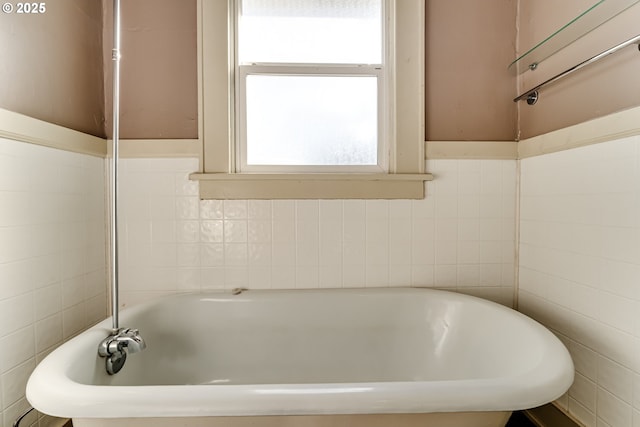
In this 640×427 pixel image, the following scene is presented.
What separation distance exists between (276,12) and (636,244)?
1.67 metres

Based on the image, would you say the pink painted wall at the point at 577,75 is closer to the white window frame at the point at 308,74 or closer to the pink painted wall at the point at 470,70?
the pink painted wall at the point at 470,70

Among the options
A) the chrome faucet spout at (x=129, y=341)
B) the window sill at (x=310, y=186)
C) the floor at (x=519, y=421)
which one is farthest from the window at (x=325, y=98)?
the floor at (x=519, y=421)

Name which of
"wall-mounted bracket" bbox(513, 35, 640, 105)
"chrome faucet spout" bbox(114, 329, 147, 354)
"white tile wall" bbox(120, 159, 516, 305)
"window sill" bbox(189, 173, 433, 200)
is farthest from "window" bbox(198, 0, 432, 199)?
"chrome faucet spout" bbox(114, 329, 147, 354)

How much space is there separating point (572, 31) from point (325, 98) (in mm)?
984

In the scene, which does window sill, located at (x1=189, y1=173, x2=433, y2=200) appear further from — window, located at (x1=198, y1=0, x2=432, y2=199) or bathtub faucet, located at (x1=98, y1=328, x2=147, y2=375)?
bathtub faucet, located at (x1=98, y1=328, x2=147, y2=375)

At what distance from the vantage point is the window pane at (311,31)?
156 centimetres

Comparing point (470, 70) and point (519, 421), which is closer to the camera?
point (519, 421)

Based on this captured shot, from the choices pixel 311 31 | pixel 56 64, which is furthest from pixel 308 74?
pixel 56 64

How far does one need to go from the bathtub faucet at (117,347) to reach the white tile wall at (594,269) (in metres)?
1.49

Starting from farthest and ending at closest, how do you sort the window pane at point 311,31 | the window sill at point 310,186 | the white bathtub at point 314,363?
the window pane at point 311,31, the window sill at point 310,186, the white bathtub at point 314,363

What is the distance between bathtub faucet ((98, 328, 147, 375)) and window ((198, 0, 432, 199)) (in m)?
0.74

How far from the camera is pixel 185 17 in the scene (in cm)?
146

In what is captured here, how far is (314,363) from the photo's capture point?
135 cm

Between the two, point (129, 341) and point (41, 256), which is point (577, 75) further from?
point (41, 256)
